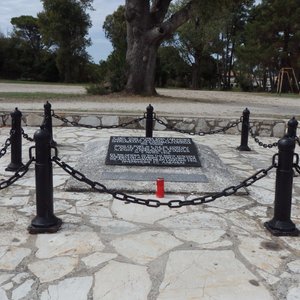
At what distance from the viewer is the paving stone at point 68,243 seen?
141 inches

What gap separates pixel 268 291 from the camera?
3039 mm

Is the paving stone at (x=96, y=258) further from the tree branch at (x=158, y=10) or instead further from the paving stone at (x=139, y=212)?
the tree branch at (x=158, y=10)

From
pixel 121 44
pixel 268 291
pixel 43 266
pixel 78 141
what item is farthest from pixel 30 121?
pixel 121 44

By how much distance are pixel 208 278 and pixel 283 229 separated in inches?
47.6

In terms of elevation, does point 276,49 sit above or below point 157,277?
above

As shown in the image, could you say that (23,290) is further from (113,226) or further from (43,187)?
(113,226)

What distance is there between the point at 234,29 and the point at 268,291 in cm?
4498

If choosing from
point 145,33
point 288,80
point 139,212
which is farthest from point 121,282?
point 288,80

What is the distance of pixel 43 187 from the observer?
3932 mm

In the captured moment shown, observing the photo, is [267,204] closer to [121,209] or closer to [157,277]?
[121,209]

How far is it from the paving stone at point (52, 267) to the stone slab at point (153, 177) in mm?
1925

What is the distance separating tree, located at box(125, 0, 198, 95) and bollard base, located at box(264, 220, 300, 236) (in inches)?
619

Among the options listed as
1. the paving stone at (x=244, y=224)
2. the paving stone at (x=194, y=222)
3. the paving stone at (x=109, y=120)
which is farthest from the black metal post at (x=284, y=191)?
the paving stone at (x=109, y=120)

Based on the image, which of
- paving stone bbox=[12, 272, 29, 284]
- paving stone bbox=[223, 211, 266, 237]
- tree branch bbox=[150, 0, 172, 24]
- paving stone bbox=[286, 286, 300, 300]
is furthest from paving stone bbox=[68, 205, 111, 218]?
tree branch bbox=[150, 0, 172, 24]
